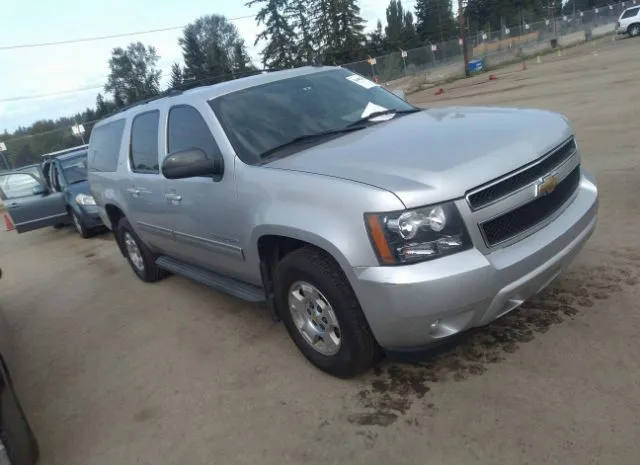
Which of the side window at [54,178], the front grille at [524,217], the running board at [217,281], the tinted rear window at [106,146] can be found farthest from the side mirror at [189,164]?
the side window at [54,178]

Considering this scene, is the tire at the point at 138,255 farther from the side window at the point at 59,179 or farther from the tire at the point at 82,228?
the side window at the point at 59,179

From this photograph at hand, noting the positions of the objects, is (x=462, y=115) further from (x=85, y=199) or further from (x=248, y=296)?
(x=85, y=199)

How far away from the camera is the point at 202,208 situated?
396cm

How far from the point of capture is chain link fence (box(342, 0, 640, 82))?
39000 millimetres

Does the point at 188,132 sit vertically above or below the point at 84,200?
above

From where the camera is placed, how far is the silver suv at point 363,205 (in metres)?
2.66

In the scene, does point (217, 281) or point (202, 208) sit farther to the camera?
point (217, 281)

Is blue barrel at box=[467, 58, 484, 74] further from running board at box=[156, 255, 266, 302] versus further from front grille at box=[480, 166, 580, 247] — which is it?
front grille at box=[480, 166, 580, 247]

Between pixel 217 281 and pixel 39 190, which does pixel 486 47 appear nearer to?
pixel 39 190

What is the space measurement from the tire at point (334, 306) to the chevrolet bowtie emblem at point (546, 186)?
1172mm

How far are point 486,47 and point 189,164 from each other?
162 feet

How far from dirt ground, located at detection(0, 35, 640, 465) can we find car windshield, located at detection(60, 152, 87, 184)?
6.00m

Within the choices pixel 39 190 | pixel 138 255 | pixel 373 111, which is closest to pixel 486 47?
pixel 39 190

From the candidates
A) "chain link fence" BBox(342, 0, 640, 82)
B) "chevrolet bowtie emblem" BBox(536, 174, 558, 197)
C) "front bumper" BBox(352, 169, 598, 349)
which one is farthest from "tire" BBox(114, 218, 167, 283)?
"chain link fence" BBox(342, 0, 640, 82)
